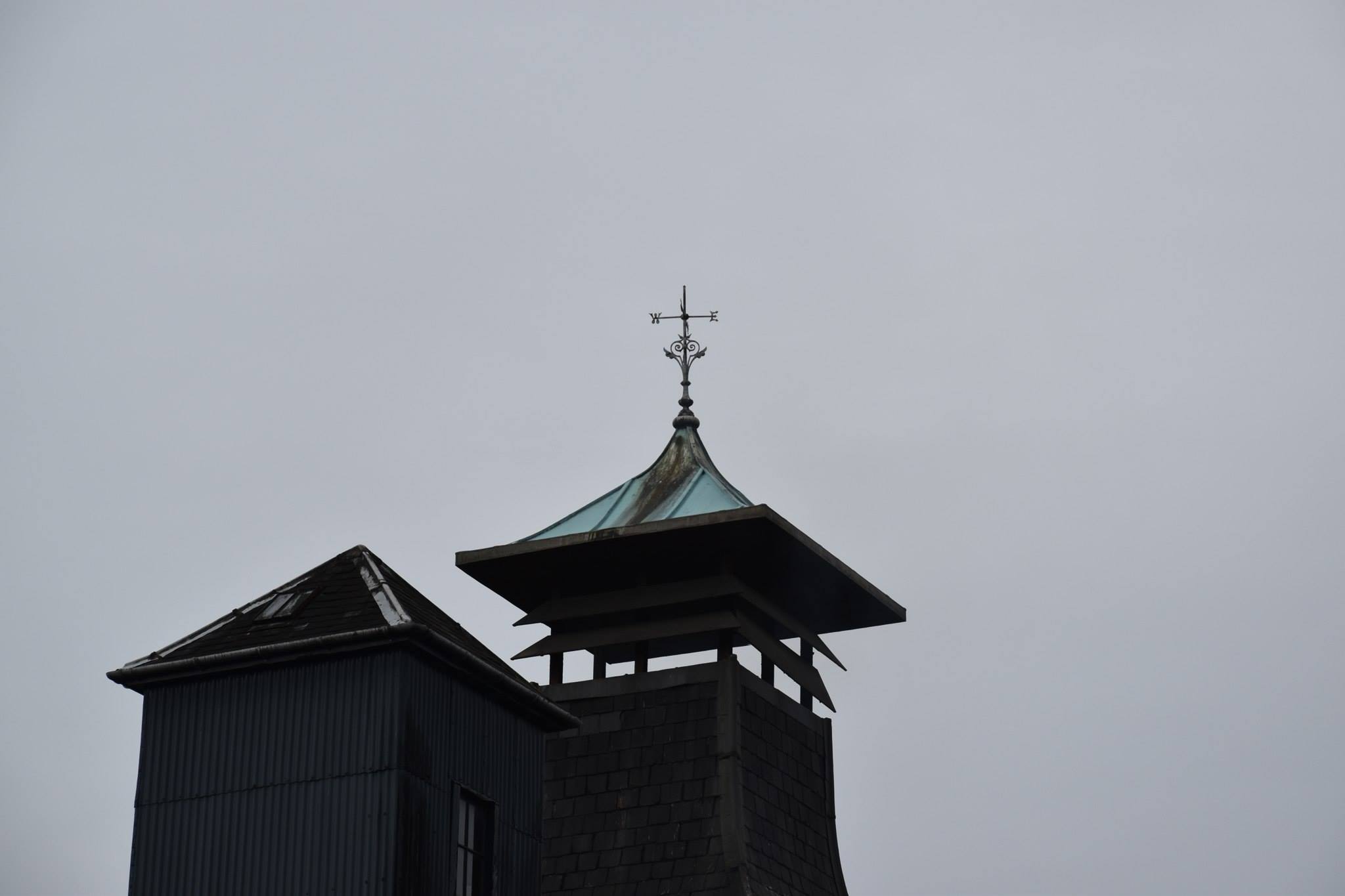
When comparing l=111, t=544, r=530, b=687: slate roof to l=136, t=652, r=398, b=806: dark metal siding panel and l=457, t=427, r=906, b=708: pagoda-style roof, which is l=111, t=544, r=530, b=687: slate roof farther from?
l=457, t=427, r=906, b=708: pagoda-style roof

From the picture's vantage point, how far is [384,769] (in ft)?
78.5

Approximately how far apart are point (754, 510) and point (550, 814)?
5.01m

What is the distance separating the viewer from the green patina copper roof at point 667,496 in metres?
34.1

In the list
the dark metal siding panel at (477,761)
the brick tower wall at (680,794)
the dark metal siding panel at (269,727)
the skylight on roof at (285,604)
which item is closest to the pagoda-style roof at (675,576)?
the brick tower wall at (680,794)

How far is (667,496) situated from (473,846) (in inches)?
409

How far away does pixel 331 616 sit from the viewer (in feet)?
82.6

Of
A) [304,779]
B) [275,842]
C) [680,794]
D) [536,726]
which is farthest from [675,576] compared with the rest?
[275,842]

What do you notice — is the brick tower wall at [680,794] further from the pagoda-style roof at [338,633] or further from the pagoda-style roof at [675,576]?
the pagoda-style roof at [338,633]

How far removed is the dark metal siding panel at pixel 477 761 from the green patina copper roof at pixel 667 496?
7.45 metres

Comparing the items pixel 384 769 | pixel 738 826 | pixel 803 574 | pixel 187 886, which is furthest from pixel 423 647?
pixel 803 574

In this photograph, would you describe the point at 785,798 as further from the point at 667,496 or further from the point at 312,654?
the point at 312,654

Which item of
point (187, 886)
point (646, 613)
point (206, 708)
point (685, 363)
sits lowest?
point (187, 886)

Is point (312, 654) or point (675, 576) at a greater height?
point (675, 576)

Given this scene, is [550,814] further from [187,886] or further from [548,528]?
[187,886]
